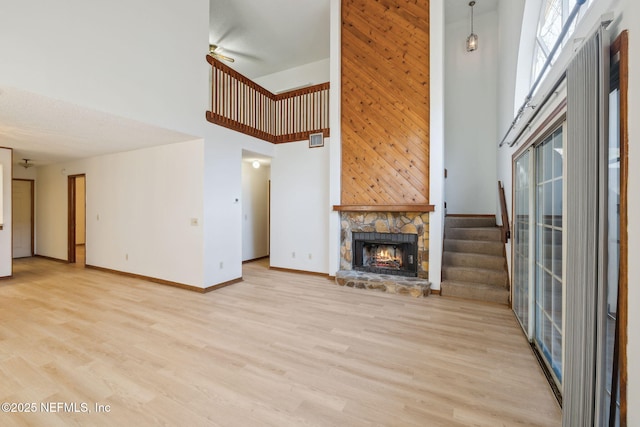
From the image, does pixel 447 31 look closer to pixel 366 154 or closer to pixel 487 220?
pixel 366 154

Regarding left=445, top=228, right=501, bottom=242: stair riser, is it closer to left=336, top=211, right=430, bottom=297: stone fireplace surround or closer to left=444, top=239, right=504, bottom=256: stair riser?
left=444, top=239, right=504, bottom=256: stair riser

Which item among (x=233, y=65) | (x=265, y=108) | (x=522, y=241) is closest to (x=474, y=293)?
(x=522, y=241)

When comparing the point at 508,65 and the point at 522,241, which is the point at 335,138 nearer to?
the point at 508,65

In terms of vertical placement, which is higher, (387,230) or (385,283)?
(387,230)

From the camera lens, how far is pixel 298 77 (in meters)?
7.16

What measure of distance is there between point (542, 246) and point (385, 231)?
2360 millimetres

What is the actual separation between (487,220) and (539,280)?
288 centimetres

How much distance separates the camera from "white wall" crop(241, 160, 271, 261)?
6.76 m

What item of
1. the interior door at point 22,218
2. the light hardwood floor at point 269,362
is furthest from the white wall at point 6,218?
the interior door at point 22,218

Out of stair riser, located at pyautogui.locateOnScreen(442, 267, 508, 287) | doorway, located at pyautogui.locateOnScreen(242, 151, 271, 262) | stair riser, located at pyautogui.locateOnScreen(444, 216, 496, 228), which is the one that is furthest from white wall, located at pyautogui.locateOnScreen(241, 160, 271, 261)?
stair riser, located at pyautogui.locateOnScreen(442, 267, 508, 287)

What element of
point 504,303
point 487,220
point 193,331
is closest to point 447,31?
point 487,220

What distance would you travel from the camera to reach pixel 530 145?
2668 mm

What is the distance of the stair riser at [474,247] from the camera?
14.7ft

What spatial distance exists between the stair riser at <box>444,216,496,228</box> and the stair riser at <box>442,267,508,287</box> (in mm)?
1287
